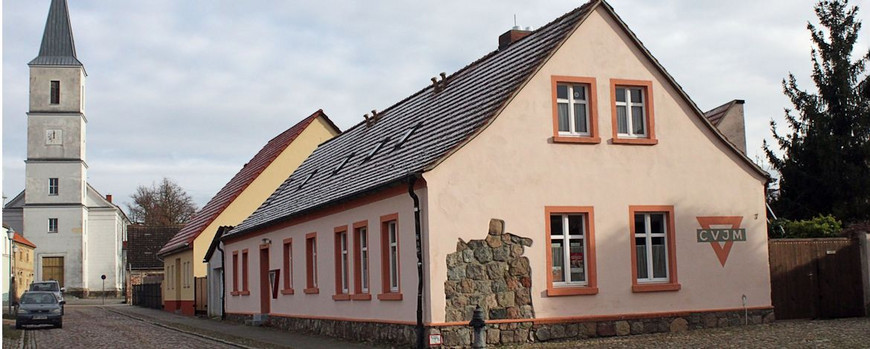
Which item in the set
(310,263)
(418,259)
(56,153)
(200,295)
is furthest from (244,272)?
(56,153)

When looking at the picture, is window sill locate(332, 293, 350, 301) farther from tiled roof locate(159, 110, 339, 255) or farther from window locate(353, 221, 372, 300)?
tiled roof locate(159, 110, 339, 255)

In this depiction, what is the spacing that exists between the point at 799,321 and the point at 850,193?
13375 millimetres

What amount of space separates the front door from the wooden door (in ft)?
185

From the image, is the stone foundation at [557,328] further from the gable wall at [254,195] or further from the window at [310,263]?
the gable wall at [254,195]

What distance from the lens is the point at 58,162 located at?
7831 centimetres

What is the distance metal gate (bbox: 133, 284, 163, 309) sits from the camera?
5125 cm

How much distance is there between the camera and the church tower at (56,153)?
257 ft

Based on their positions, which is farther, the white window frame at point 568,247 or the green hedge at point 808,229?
the green hedge at point 808,229

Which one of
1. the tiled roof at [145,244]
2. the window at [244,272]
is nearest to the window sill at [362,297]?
the window at [244,272]

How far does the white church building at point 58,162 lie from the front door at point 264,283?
52393 mm

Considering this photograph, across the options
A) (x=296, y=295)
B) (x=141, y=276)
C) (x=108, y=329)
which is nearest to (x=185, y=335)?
(x=296, y=295)

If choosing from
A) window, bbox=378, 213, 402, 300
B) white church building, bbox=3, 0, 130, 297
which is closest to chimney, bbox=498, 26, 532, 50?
window, bbox=378, 213, 402, 300

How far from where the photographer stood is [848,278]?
22.8m

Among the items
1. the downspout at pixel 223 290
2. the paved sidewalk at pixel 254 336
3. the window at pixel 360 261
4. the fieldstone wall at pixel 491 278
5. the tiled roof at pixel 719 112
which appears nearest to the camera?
the fieldstone wall at pixel 491 278
